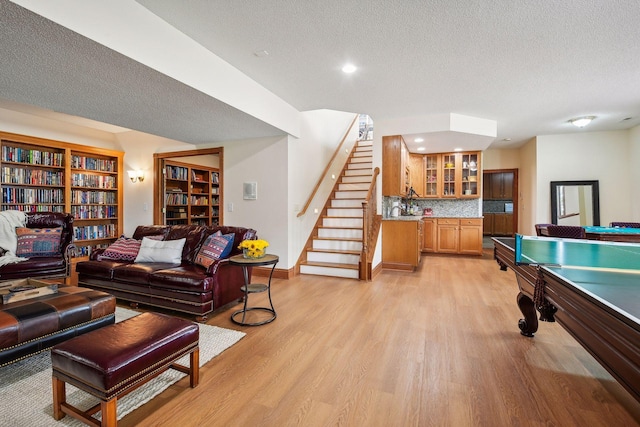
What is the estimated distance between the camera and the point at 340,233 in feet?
18.9

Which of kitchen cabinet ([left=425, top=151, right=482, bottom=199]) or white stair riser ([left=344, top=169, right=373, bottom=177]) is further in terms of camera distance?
white stair riser ([left=344, top=169, right=373, bottom=177])

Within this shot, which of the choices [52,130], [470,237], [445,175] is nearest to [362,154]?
[445,175]

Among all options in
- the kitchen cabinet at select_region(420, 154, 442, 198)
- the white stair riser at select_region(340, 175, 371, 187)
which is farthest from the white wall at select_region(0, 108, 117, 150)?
the kitchen cabinet at select_region(420, 154, 442, 198)

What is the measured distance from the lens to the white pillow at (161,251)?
146 inches

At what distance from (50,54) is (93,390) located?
243 cm

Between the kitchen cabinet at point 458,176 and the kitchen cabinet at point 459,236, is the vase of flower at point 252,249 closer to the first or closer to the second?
the kitchen cabinet at point 459,236

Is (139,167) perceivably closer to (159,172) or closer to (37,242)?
(159,172)

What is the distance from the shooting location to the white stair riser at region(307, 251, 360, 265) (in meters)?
5.21

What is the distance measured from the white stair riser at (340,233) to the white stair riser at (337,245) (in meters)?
0.20

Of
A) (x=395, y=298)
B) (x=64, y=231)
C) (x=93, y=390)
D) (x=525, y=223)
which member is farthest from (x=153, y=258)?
(x=525, y=223)

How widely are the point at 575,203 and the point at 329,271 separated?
5.47 metres

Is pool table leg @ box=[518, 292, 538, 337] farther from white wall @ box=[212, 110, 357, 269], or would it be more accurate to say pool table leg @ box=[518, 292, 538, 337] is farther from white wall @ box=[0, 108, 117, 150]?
white wall @ box=[0, 108, 117, 150]

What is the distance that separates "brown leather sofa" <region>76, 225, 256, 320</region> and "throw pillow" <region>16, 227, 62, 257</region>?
1.01m

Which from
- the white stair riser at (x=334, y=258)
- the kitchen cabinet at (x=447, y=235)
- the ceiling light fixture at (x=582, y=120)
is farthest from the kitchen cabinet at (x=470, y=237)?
the white stair riser at (x=334, y=258)
